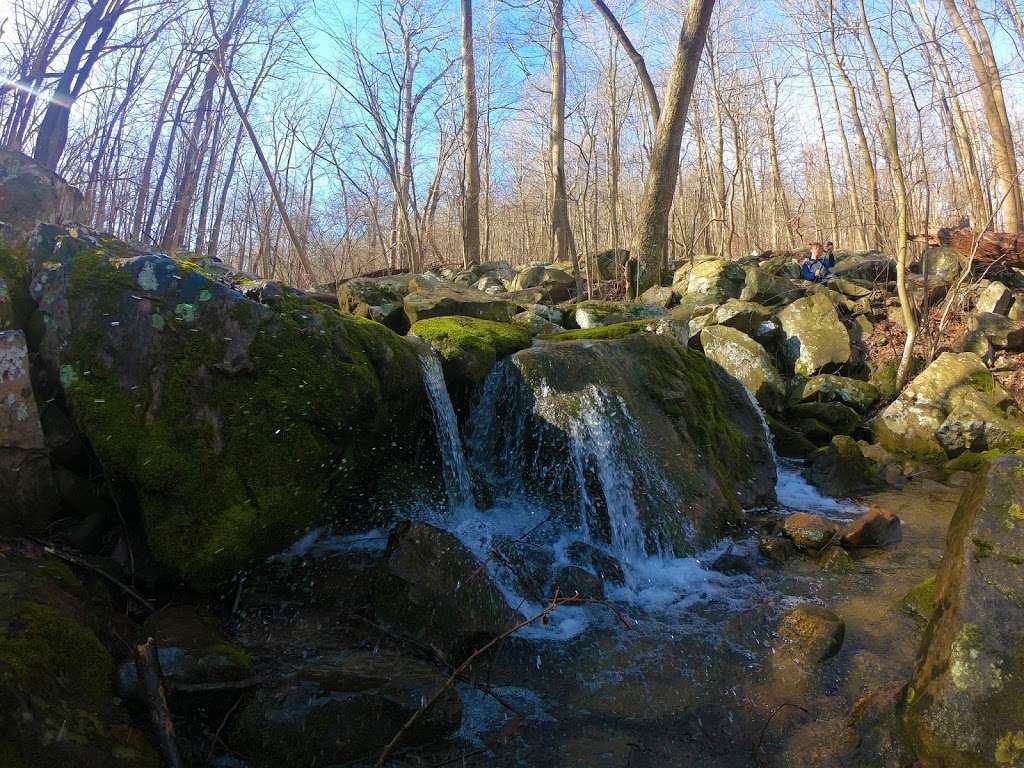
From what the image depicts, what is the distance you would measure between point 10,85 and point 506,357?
30.0 ft

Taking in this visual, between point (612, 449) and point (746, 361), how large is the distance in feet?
14.8

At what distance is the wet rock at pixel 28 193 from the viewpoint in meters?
6.65

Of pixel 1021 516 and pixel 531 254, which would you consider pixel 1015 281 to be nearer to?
pixel 1021 516

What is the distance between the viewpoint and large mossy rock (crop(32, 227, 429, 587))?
11.5 feet

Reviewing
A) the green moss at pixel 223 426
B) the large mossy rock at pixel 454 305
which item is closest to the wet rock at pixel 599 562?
the green moss at pixel 223 426

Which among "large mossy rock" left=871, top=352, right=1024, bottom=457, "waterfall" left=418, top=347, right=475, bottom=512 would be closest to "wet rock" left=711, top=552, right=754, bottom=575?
"waterfall" left=418, top=347, right=475, bottom=512

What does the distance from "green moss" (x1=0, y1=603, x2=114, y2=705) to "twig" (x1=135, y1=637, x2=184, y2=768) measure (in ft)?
0.67

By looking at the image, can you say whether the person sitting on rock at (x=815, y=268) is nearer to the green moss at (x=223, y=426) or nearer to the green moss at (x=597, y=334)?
the green moss at (x=597, y=334)

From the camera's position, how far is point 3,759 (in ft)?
6.34

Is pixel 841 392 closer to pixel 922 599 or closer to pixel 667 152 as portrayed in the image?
pixel 667 152

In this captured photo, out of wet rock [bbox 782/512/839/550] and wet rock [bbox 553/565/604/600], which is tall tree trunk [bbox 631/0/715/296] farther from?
wet rock [bbox 553/565/604/600]

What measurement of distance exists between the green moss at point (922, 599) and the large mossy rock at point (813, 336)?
5.98m

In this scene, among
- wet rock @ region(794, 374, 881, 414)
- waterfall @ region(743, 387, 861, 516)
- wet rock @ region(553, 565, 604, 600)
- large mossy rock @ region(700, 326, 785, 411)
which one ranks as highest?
large mossy rock @ region(700, 326, 785, 411)

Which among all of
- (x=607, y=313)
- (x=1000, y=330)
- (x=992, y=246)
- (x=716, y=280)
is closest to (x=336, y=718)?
(x=607, y=313)
